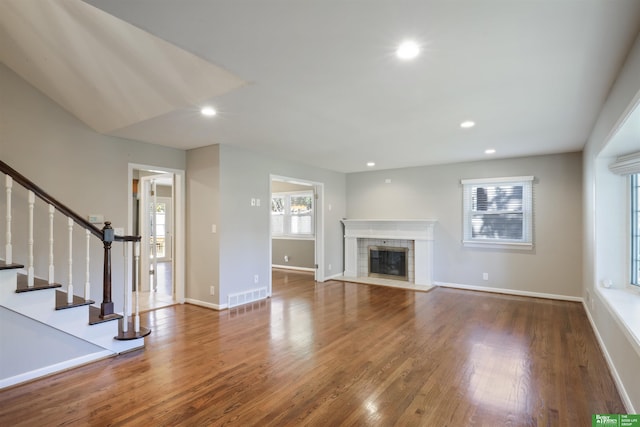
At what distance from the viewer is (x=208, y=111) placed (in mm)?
3191

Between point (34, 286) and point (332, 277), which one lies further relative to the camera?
point (332, 277)

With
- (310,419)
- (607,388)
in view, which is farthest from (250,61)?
(607,388)

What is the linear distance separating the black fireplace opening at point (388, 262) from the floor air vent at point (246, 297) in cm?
278

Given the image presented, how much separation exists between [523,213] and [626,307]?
320 centimetres

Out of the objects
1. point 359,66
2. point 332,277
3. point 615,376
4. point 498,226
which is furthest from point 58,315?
point 498,226

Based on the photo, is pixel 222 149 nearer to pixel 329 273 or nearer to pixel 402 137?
pixel 402 137

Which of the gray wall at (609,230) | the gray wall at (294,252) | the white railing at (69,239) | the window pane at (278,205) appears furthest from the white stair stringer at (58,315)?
the window pane at (278,205)

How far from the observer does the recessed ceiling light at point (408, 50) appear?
196 cm

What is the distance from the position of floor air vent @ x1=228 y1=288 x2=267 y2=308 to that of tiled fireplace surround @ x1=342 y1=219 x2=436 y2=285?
2.51 m

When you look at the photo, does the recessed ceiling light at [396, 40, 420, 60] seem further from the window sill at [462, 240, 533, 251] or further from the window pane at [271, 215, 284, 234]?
the window pane at [271, 215, 284, 234]

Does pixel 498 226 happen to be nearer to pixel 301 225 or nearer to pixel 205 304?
pixel 301 225

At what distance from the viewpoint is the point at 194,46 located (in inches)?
79.4

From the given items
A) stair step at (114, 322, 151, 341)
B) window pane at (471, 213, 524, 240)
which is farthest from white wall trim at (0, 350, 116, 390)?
window pane at (471, 213, 524, 240)

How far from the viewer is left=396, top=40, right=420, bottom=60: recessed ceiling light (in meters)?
1.96
